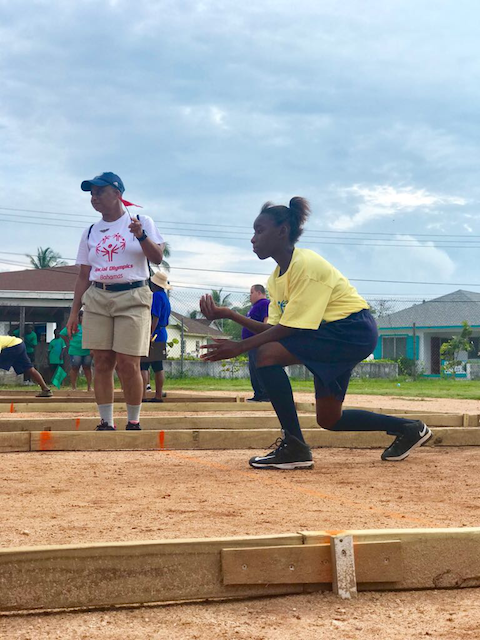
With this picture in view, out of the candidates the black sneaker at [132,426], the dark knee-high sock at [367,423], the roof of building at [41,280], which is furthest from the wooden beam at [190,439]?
the roof of building at [41,280]

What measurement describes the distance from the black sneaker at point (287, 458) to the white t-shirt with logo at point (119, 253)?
214 centimetres

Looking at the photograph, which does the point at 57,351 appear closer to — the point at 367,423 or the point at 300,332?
the point at 367,423

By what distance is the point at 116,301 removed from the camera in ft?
21.5

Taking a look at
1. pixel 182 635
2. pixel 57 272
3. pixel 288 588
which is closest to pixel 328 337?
pixel 288 588

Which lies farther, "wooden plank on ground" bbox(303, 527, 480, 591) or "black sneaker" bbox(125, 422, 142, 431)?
"black sneaker" bbox(125, 422, 142, 431)

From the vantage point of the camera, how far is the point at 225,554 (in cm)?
246

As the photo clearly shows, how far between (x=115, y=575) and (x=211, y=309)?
2.72 m

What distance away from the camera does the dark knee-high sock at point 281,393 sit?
5.26 m

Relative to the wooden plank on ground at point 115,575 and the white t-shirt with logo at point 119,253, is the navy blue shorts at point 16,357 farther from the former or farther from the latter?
the wooden plank on ground at point 115,575

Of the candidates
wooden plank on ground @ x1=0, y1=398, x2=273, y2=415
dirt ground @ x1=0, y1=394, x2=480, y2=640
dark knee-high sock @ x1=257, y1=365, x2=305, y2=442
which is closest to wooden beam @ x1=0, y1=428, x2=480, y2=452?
dirt ground @ x1=0, y1=394, x2=480, y2=640

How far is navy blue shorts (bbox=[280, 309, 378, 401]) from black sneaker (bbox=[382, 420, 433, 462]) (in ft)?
2.08

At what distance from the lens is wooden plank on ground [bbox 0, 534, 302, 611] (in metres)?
2.31

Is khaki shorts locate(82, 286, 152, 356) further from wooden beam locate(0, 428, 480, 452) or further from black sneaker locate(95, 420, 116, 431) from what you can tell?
wooden beam locate(0, 428, 480, 452)

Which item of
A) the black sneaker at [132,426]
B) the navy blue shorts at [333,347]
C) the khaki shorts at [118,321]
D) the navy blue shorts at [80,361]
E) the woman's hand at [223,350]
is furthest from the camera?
the navy blue shorts at [80,361]
